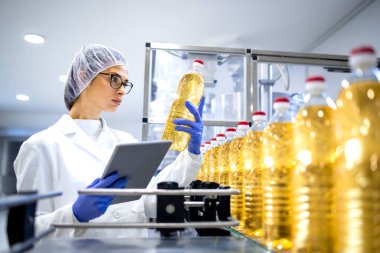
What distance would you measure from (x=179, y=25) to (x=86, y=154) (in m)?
1.95

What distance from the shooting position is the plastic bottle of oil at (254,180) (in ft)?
2.54

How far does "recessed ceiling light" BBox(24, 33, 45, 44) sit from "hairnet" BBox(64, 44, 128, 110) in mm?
2009

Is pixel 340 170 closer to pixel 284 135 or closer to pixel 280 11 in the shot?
pixel 284 135

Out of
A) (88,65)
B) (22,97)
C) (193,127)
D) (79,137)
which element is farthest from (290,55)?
(22,97)

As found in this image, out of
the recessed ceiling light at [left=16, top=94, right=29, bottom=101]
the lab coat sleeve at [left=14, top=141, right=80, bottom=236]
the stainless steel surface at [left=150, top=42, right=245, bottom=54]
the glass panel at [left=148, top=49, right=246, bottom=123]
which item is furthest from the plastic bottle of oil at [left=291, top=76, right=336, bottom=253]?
the recessed ceiling light at [left=16, top=94, right=29, bottom=101]

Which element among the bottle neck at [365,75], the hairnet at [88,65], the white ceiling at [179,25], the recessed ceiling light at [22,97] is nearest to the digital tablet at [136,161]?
the bottle neck at [365,75]

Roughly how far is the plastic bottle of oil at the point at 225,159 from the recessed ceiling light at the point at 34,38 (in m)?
2.85

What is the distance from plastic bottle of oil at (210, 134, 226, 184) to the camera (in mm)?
1294

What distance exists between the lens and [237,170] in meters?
1.03

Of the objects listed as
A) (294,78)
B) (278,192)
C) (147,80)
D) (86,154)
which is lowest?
(278,192)

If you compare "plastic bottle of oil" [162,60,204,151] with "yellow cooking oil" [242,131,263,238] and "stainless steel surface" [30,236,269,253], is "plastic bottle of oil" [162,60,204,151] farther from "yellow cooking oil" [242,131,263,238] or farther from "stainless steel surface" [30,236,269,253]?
"stainless steel surface" [30,236,269,253]

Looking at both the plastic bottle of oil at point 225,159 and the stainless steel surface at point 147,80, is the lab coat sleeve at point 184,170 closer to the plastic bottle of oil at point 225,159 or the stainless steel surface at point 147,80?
the plastic bottle of oil at point 225,159

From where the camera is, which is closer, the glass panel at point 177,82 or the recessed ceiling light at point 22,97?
the glass panel at point 177,82

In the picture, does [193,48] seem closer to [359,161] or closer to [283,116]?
[283,116]
